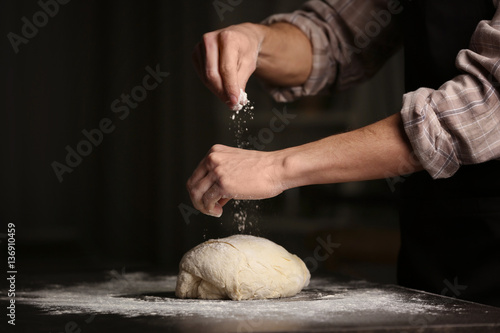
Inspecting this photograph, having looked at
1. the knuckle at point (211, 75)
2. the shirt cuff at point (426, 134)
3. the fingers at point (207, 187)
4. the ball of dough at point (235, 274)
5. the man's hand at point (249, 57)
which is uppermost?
the man's hand at point (249, 57)

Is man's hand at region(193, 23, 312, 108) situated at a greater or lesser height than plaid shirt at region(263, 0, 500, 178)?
greater

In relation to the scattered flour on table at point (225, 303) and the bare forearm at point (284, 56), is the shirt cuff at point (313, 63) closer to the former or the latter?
the bare forearm at point (284, 56)

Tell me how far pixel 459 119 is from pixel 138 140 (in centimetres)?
181

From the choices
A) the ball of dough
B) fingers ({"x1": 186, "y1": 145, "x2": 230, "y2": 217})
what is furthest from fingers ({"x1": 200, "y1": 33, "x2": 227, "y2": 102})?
the ball of dough

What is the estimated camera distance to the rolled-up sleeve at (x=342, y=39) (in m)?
1.60

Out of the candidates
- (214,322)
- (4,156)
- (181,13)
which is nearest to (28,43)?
(4,156)

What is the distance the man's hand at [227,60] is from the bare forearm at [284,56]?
4.3 inches

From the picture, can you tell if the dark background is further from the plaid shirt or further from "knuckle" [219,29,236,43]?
the plaid shirt

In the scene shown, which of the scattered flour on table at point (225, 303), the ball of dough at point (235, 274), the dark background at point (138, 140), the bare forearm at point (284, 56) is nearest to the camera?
the scattered flour on table at point (225, 303)

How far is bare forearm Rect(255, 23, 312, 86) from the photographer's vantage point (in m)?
1.52

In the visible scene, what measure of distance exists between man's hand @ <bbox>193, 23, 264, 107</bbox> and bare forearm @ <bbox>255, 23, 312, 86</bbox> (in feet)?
0.36

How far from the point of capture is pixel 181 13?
265 cm

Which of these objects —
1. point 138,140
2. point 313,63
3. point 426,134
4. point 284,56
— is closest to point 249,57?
point 284,56

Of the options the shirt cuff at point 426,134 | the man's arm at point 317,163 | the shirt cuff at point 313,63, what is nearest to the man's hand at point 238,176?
the man's arm at point 317,163
